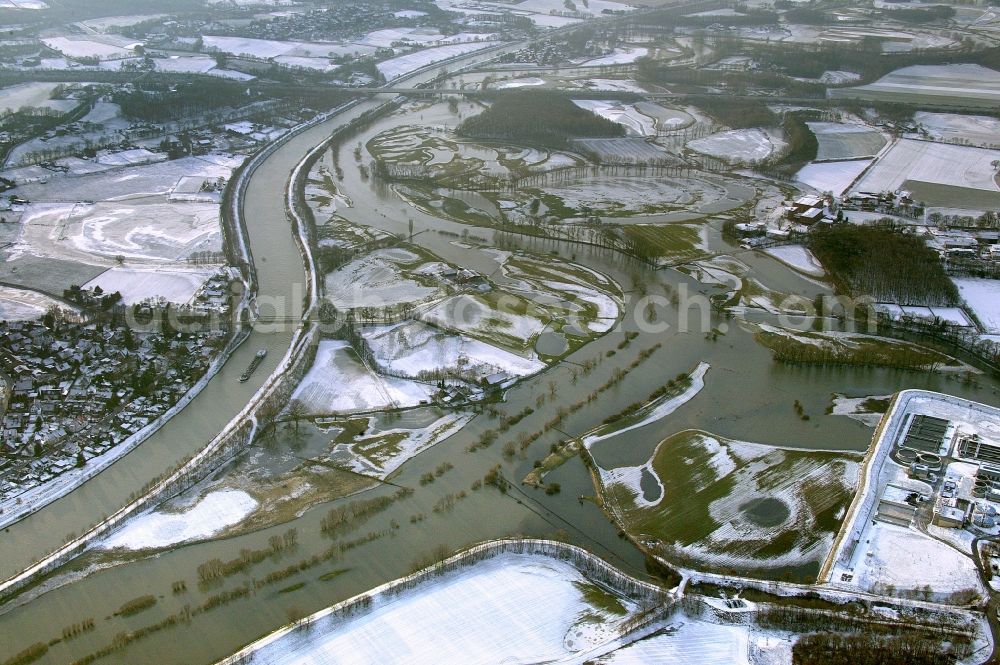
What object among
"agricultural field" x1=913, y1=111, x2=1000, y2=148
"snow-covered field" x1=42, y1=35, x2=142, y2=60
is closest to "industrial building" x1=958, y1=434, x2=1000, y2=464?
"agricultural field" x1=913, y1=111, x2=1000, y2=148

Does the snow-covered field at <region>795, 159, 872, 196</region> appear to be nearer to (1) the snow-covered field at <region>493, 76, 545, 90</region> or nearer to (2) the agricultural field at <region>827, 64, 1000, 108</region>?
(2) the agricultural field at <region>827, 64, 1000, 108</region>

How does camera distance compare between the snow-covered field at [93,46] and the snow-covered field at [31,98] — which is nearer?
the snow-covered field at [31,98]

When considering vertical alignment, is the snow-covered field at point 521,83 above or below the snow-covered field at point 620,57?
below

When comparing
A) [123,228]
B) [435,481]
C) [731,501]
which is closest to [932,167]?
[731,501]

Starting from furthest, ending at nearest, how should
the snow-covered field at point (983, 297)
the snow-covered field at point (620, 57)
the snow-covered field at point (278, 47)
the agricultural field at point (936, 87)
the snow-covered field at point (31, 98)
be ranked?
1. the snow-covered field at point (278, 47)
2. the snow-covered field at point (620, 57)
3. the agricultural field at point (936, 87)
4. the snow-covered field at point (31, 98)
5. the snow-covered field at point (983, 297)

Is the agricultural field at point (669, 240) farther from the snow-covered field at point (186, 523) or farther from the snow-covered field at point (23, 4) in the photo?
the snow-covered field at point (23, 4)

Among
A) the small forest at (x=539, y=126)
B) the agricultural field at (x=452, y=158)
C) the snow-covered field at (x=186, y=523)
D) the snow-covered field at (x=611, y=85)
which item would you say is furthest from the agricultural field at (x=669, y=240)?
the snow-covered field at (x=611, y=85)
